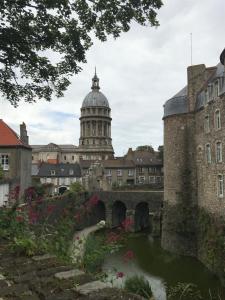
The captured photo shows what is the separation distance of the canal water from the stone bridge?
8920 millimetres

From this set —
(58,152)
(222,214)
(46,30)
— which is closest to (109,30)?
(46,30)

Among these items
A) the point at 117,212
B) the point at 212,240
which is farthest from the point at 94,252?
the point at 117,212

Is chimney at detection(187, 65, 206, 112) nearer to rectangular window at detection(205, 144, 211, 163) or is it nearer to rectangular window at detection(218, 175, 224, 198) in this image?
rectangular window at detection(205, 144, 211, 163)

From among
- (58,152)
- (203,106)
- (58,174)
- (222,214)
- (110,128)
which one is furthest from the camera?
(58,152)

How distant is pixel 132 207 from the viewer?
123 feet

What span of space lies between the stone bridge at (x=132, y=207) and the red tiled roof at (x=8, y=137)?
12.7 m

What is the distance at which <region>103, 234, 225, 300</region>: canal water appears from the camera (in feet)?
53.8

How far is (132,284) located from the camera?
33.2 feet

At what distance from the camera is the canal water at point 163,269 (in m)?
16.4

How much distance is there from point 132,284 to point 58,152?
92316 millimetres

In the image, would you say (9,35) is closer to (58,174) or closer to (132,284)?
(132,284)

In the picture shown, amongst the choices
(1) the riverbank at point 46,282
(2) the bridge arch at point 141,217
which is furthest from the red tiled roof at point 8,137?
(1) the riverbank at point 46,282

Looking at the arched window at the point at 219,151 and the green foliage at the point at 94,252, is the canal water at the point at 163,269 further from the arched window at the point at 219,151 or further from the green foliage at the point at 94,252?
the green foliage at the point at 94,252

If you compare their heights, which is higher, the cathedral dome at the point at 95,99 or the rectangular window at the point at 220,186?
the cathedral dome at the point at 95,99
